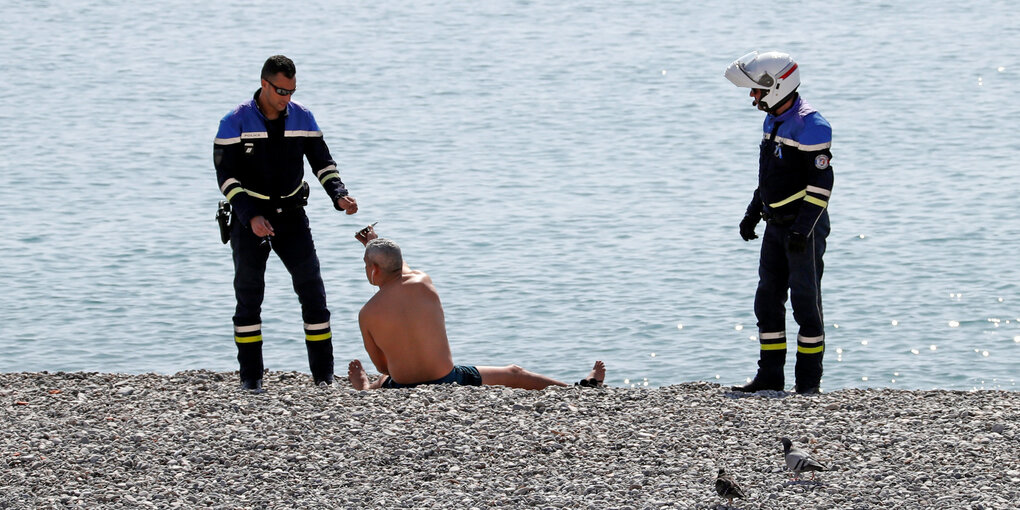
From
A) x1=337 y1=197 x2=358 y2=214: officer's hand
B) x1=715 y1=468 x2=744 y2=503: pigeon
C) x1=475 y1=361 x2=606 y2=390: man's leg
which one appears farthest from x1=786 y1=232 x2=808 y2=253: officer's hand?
x1=715 y1=468 x2=744 y2=503: pigeon

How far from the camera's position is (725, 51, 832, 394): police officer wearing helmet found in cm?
900

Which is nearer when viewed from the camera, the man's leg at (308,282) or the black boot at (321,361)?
the man's leg at (308,282)

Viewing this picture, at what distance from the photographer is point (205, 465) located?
750 centimetres

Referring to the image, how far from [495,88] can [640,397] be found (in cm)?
1914

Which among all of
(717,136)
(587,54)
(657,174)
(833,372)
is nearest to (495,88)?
(587,54)

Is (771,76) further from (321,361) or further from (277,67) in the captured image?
(321,361)

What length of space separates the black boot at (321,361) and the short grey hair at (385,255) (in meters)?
0.95

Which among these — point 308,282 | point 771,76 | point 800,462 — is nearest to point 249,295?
point 308,282

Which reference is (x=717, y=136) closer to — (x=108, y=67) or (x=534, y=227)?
(x=534, y=227)

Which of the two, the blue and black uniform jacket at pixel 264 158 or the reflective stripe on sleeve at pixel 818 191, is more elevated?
the blue and black uniform jacket at pixel 264 158

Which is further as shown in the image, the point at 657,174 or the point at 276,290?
the point at 657,174

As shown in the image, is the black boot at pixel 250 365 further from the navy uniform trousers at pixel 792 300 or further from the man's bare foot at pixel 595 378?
the navy uniform trousers at pixel 792 300

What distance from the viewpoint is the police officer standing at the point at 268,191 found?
30.0ft

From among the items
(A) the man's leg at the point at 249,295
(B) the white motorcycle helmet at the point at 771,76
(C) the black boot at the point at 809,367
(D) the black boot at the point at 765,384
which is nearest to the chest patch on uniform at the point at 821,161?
(B) the white motorcycle helmet at the point at 771,76
